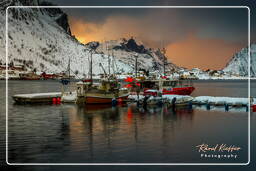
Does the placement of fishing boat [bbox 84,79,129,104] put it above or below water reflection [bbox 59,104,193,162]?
above

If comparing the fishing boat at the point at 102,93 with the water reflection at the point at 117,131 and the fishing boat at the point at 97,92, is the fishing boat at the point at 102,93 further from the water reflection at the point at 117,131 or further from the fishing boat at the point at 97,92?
the water reflection at the point at 117,131

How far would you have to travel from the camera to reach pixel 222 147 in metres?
28.1

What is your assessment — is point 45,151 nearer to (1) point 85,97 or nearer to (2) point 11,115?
(2) point 11,115

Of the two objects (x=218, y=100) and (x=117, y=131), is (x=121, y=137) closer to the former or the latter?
(x=117, y=131)

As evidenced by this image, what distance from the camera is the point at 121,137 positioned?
3170 centimetres

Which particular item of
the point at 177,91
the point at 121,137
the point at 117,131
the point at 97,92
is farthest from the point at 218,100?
the point at 121,137

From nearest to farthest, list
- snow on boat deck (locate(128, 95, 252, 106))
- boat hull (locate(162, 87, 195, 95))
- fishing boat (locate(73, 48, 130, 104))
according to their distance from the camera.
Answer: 1. snow on boat deck (locate(128, 95, 252, 106))
2. fishing boat (locate(73, 48, 130, 104))
3. boat hull (locate(162, 87, 195, 95))

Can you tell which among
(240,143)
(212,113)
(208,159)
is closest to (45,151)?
(208,159)

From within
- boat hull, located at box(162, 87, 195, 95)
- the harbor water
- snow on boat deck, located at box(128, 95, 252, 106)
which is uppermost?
boat hull, located at box(162, 87, 195, 95)

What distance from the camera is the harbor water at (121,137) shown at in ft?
78.8

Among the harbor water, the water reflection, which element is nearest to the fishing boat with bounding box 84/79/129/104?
the water reflection

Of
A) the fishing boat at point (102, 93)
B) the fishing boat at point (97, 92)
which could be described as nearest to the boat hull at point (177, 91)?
the fishing boat at point (102, 93)

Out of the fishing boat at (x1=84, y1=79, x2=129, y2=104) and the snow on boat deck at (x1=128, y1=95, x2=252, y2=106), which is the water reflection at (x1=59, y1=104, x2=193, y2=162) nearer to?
the snow on boat deck at (x1=128, y1=95, x2=252, y2=106)

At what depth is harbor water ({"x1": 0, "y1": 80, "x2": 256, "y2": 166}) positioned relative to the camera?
78.8ft
